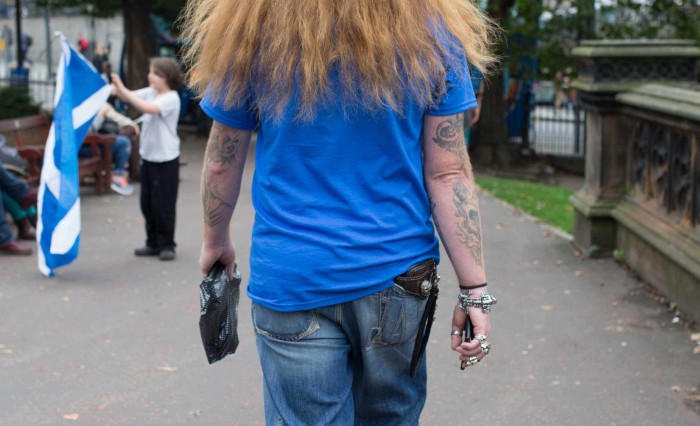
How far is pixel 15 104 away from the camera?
544 inches

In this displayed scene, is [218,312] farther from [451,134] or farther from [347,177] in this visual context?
[451,134]

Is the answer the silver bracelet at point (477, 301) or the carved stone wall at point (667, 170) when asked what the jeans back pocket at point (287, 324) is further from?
the carved stone wall at point (667, 170)

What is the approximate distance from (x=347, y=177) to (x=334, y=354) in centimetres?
44

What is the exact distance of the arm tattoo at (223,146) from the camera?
2.86 metres

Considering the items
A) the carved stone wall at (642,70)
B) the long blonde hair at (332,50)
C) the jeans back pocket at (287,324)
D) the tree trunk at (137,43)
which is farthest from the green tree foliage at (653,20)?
the jeans back pocket at (287,324)

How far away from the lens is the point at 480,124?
2080cm

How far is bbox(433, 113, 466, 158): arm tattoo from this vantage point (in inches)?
108

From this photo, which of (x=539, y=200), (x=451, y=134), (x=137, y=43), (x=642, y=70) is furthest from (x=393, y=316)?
(x=137, y=43)

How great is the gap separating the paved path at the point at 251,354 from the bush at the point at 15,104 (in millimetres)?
5560

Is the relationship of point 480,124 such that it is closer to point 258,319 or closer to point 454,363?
point 454,363

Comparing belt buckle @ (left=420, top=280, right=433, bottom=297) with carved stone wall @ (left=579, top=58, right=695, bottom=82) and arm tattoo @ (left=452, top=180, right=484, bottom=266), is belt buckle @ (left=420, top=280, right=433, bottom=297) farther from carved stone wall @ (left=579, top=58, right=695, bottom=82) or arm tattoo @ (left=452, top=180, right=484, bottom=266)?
carved stone wall @ (left=579, top=58, right=695, bottom=82)

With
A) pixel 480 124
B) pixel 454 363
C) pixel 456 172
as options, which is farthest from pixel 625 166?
pixel 480 124

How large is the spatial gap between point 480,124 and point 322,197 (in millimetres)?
18450

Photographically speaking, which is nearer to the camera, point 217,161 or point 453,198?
point 453,198
